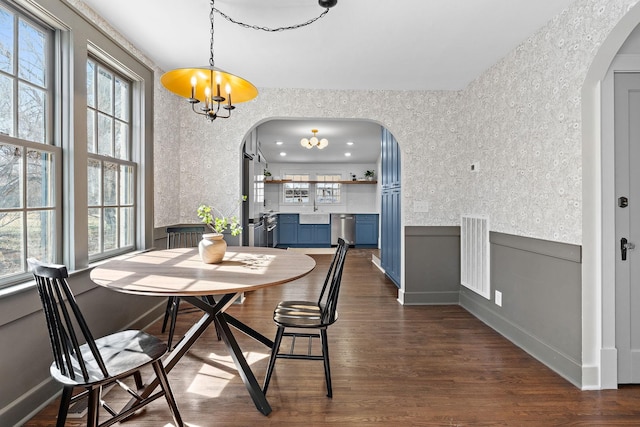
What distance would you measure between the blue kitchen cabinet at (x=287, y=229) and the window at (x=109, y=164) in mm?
5848

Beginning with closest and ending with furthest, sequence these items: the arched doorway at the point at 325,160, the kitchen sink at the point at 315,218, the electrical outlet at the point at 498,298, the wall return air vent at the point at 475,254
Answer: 1. the electrical outlet at the point at 498,298
2. the wall return air vent at the point at 475,254
3. the arched doorway at the point at 325,160
4. the kitchen sink at the point at 315,218

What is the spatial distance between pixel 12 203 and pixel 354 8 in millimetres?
2370

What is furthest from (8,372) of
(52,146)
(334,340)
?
(334,340)

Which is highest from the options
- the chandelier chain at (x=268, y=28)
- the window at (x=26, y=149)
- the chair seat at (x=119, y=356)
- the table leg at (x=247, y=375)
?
the chandelier chain at (x=268, y=28)

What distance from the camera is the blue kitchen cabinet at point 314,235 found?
29.0ft

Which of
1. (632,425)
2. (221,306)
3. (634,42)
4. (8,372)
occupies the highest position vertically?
(634,42)

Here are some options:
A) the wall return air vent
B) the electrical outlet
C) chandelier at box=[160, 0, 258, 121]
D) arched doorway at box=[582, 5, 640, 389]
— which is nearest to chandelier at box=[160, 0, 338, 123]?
chandelier at box=[160, 0, 258, 121]

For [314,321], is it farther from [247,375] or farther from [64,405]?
[64,405]

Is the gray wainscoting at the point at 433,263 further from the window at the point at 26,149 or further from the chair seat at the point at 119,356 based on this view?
the window at the point at 26,149

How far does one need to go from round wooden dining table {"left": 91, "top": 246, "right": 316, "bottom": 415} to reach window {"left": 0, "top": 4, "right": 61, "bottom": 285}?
0.42 meters

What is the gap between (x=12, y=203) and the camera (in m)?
1.74

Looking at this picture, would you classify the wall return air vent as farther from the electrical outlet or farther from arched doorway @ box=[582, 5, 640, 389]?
arched doorway @ box=[582, 5, 640, 389]

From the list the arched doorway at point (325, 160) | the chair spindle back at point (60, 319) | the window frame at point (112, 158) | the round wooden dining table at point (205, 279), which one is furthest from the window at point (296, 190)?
the chair spindle back at point (60, 319)

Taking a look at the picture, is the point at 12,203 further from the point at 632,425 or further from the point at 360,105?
the point at 632,425
